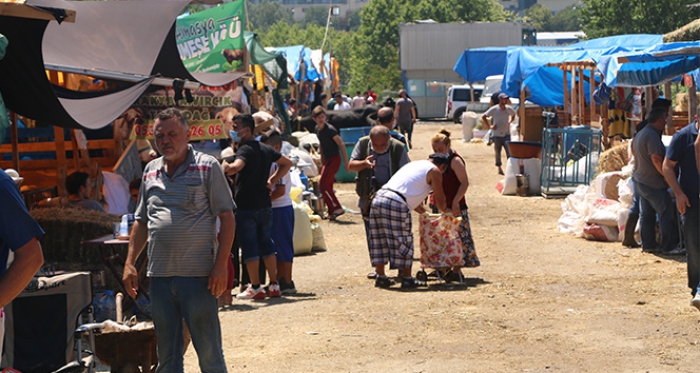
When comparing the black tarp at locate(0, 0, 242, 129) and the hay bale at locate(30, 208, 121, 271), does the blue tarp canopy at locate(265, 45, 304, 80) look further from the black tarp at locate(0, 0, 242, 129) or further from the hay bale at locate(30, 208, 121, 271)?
the hay bale at locate(30, 208, 121, 271)

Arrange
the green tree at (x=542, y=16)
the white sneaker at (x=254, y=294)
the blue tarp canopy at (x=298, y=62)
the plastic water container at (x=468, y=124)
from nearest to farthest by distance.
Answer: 1. the white sneaker at (x=254, y=294)
2. the blue tarp canopy at (x=298, y=62)
3. the plastic water container at (x=468, y=124)
4. the green tree at (x=542, y=16)

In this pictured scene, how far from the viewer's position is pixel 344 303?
8664 millimetres

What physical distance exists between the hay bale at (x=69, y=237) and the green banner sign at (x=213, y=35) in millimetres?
6502

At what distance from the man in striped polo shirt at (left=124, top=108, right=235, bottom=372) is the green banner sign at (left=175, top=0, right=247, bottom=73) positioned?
917cm

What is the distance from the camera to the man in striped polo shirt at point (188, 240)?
5.05 meters

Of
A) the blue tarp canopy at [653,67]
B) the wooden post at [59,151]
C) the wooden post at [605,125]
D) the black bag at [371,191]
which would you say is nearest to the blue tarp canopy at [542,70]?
the wooden post at [605,125]

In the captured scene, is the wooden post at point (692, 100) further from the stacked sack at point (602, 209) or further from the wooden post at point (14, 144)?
the wooden post at point (14, 144)

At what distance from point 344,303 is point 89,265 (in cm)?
231

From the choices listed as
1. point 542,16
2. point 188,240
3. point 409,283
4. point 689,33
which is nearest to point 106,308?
point 188,240

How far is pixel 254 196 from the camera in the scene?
28.5 feet

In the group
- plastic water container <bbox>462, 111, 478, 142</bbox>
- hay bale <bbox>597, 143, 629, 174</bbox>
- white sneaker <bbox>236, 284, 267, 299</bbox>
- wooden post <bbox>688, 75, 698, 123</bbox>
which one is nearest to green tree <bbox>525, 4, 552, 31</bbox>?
plastic water container <bbox>462, 111, 478, 142</bbox>

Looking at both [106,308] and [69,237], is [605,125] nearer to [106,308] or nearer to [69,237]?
[69,237]

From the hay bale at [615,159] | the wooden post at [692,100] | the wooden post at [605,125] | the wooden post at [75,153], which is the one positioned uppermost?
the wooden post at [692,100]

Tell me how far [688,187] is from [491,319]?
96.7 inches
